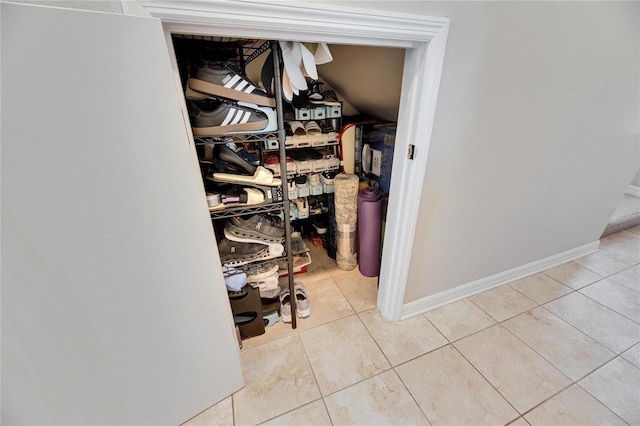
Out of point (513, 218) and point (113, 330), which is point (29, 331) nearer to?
point (113, 330)

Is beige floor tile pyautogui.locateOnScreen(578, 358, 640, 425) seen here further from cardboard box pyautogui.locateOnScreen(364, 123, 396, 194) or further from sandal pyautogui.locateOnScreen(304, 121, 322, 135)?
sandal pyautogui.locateOnScreen(304, 121, 322, 135)

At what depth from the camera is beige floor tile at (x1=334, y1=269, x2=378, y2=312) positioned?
158 centimetres

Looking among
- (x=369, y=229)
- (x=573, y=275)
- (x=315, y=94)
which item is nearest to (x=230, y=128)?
(x=315, y=94)

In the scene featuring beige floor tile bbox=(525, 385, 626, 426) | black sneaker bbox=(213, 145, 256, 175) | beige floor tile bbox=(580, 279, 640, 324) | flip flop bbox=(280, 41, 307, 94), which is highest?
flip flop bbox=(280, 41, 307, 94)

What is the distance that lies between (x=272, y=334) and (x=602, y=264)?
266 cm

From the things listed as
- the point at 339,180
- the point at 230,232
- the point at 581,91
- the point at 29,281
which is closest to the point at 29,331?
the point at 29,281

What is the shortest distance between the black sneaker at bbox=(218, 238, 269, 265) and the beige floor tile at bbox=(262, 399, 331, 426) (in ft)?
2.27

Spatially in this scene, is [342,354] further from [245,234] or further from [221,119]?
[221,119]

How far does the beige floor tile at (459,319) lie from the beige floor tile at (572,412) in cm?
39

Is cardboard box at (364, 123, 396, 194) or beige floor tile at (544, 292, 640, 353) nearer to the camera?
beige floor tile at (544, 292, 640, 353)

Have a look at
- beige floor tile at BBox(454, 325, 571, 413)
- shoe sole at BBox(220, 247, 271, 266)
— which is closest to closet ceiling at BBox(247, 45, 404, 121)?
shoe sole at BBox(220, 247, 271, 266)

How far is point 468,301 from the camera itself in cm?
162

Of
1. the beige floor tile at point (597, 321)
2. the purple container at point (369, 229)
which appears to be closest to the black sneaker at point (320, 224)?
the purple container at point (369, 229)

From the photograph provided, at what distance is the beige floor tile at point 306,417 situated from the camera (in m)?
1.00
